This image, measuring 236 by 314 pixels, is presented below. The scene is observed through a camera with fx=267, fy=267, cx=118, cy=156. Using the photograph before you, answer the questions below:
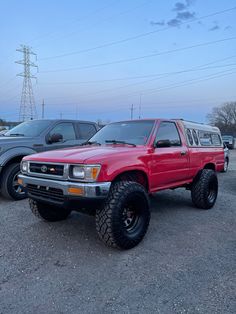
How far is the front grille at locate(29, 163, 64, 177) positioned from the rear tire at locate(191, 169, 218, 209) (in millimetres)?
3217

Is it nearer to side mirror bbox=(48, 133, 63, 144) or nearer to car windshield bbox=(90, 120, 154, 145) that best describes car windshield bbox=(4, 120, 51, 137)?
side mirror bbox=(48, 133, 63, 144)

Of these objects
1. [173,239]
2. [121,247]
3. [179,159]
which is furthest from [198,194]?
[121,247]

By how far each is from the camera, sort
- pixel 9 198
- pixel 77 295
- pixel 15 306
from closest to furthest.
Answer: pixel 15 306
pixel 77 295
pixel 9 198

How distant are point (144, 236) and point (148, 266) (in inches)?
35.3

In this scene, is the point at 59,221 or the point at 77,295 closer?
the point at 77,295

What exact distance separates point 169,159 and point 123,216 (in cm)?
151

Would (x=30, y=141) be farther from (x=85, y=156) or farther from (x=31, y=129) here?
(x=85, y=156)

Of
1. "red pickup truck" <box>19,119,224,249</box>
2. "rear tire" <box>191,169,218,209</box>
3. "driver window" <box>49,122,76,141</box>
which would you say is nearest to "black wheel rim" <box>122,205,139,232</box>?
"red pickup truck" <box>19,119,224,249</box>

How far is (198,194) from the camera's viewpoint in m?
5.64

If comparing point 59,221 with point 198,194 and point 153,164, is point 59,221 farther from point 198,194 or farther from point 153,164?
point 198,194

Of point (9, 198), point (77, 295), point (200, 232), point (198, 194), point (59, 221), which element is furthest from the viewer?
point (9, 198)

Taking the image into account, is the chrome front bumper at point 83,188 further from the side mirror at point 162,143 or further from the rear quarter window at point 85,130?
the rear quarter window at point 85,130

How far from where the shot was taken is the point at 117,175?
370 centimetres

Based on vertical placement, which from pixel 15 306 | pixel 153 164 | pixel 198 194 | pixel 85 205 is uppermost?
pixel 153 164
